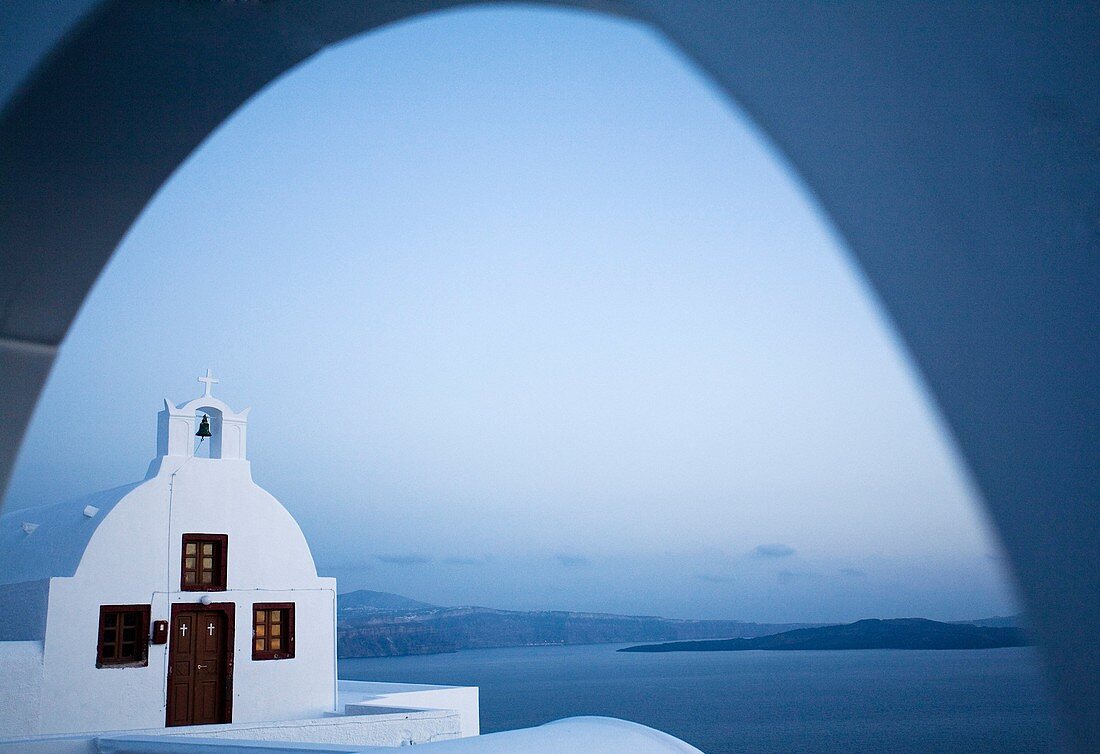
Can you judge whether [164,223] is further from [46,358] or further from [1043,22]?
[1043,22]

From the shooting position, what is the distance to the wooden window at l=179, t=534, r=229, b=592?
455 inches

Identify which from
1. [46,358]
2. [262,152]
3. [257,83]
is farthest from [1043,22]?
[262,152]

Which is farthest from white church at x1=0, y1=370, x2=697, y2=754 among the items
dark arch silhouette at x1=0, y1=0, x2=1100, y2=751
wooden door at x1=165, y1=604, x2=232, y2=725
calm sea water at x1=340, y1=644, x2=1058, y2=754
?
calm sea water at x1=340, y1=644, x2=1058, y2=754

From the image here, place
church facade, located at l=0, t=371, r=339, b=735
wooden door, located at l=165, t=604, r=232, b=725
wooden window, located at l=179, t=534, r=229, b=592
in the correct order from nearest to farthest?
church facade, located at l=0, t=371, r=339, b=735
wooden door, located at l=165, t=604, r=232, b=725
wooden window, located at l=179, t=534, r=229, b=592

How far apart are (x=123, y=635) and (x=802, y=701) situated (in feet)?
295

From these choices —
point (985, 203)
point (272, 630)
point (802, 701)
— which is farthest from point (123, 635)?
point (802, 701)

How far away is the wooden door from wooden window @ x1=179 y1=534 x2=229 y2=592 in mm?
245

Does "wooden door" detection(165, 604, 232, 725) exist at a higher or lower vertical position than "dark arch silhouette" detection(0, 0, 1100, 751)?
lower

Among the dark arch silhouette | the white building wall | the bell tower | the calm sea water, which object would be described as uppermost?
the bell tower

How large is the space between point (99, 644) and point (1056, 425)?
11.8 metres

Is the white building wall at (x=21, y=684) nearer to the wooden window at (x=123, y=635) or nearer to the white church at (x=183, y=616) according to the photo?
the white church at (x=183, y=616)

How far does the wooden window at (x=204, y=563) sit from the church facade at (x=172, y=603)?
0.05 ft

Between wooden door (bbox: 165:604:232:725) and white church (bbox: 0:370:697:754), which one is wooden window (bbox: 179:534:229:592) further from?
wooden door (bbox: 165:604:232:725)

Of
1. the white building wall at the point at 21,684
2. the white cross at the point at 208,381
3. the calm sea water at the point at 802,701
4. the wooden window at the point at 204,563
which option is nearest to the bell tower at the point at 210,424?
the white cross at the point at 208,381
